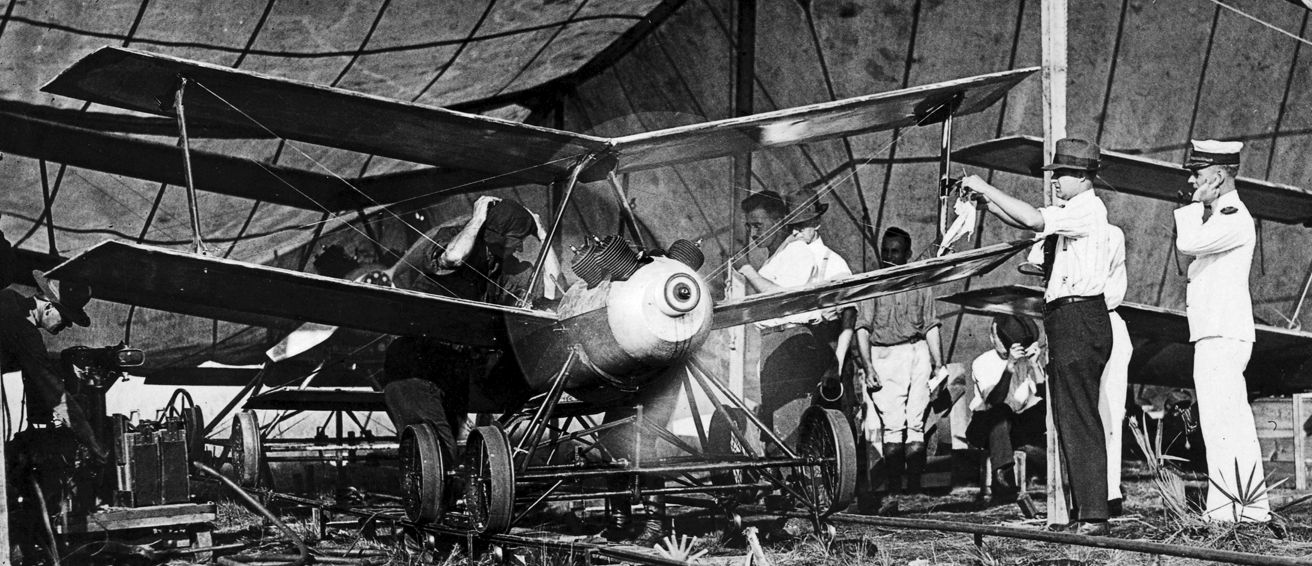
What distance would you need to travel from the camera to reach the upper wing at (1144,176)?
700 centimetres

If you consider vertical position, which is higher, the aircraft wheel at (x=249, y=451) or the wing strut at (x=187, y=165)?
the wing strut at (x=187, y=165)

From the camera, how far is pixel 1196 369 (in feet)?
18.6

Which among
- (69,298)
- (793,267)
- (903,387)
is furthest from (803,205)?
(69,298)

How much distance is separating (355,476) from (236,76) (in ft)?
23.8

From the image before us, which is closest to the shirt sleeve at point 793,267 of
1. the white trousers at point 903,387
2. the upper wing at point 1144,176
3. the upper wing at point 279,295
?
the white trousers at point 903,387

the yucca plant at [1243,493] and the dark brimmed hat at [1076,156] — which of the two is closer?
the yucca plant at [1243,493]

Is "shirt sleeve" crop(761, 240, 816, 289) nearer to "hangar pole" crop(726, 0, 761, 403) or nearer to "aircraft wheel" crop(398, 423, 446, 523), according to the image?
"hangar pole" crop(726, 0, 761, 403)

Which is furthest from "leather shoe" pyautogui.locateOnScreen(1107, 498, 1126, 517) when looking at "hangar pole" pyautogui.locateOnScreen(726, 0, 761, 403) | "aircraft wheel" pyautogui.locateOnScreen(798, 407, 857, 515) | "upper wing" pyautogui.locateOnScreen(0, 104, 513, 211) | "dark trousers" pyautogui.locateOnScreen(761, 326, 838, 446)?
"hangar pole" pyautogui.locateOnScreen(726, 0, 761, 403)

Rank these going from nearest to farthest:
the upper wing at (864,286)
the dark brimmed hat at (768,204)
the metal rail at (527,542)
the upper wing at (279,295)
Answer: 1. the metal rail at (527,542)
2. the upper wing at (279,295)
3. the upper wing at (864,286)
4. the dark brimmed hat at (768,204)

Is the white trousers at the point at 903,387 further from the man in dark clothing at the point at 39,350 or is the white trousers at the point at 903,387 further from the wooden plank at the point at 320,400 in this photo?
the man in dark clothing at the point at 39,350

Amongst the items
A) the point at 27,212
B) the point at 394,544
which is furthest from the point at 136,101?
the point at 27,212

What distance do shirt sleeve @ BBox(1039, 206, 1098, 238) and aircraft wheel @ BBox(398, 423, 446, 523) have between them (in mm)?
3220

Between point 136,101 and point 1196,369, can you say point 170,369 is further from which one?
point 1196,369

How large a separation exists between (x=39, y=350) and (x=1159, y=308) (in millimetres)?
6716
